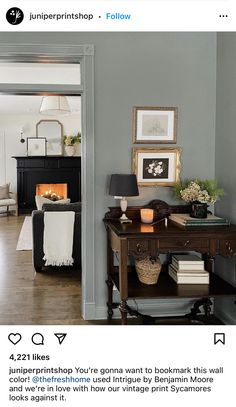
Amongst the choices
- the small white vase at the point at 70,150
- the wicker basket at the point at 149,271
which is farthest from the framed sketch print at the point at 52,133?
the wicker basket at the point at 149,271

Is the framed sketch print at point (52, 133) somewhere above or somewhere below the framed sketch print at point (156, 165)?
above

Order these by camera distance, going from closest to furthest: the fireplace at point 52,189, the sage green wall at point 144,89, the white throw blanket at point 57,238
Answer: the sage green wall at point 144,89 → the white throw blanket at point 57,238 → the fireplace at point 52,189

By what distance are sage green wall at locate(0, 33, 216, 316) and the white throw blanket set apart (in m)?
1.34

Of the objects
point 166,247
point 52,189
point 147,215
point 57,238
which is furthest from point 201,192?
point 52,189

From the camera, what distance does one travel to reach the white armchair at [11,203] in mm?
7926

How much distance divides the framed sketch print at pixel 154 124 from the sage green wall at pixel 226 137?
0.30m

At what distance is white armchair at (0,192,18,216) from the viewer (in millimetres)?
7926

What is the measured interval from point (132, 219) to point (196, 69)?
3.44 ft

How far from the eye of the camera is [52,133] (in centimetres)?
853

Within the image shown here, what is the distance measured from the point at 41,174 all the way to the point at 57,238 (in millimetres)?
4613

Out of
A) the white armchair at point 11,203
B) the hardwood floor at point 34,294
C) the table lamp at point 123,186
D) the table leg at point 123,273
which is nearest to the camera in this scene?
the table leg at point 123,273
